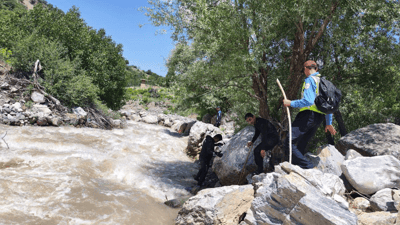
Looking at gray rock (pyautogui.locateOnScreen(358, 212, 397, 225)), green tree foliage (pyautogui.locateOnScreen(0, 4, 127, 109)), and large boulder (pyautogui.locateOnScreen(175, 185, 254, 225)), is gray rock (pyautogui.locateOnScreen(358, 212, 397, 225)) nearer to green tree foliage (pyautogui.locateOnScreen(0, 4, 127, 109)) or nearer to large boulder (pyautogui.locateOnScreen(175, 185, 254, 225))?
large boulder (pyautogui.locateOnScreen(175, 185, 254, 225))

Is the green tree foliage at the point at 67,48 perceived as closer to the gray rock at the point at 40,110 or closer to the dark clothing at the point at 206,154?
the gray rock at the point at 40,110

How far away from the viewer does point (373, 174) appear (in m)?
4.35

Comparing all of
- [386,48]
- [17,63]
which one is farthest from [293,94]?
[17,63]

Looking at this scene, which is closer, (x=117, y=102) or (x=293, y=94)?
(x=293, y=94)

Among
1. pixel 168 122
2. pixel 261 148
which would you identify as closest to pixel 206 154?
pixel 261 148

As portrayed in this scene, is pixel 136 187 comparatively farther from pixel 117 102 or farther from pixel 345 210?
pixel 117 102

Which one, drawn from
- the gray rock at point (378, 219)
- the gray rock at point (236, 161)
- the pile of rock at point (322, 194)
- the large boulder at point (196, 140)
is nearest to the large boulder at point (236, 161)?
the gray rock at point (236, 161)

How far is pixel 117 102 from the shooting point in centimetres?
2148

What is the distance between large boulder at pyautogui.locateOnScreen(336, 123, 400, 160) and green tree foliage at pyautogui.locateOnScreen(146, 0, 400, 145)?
1.68 metres

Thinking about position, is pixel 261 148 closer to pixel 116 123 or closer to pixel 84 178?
pixel 84 178

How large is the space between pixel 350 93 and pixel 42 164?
899cm

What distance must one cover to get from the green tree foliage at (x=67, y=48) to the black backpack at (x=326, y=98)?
12282mm

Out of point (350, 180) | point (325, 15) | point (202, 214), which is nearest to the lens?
point (202, 214)

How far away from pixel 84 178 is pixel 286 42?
6.91m
